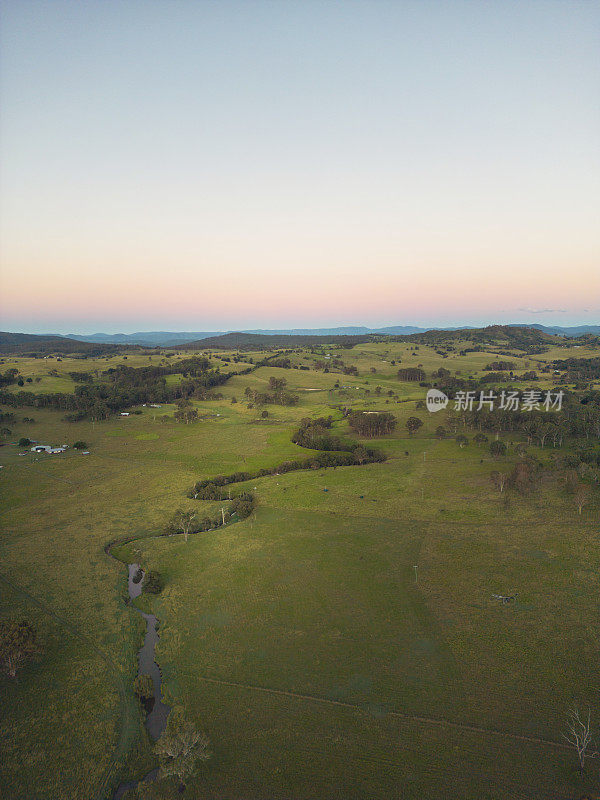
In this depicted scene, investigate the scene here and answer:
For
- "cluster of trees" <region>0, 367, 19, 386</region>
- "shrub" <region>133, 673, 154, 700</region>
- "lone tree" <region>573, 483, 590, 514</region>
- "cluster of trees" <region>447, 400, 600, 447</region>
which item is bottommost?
"shrub" <region>133, 673, 154, 700</region>

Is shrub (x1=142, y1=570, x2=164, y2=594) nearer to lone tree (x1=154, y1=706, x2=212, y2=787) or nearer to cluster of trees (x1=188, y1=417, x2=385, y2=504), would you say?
cluster of trees (x1=188, y1=417, x2=385, y2=504)

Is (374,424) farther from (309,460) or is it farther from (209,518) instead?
(209,518)

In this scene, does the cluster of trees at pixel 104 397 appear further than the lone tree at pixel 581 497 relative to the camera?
Yes

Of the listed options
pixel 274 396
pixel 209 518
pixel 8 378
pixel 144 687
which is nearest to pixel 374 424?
pixel 209 518

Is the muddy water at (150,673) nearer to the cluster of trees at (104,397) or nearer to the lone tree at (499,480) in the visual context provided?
the lone tree at (499,480)

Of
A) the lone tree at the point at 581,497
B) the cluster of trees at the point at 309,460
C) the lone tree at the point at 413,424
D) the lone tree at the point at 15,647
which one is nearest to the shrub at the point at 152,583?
the lone tree at the point at 15,647

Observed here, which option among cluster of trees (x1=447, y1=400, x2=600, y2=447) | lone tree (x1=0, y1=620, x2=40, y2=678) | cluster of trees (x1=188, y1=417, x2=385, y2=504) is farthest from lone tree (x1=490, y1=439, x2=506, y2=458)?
lone tree (x1=0, y1=620, x2=40, y2=678)

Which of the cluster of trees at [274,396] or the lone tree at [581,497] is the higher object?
the cluster of trees at [274,396]
